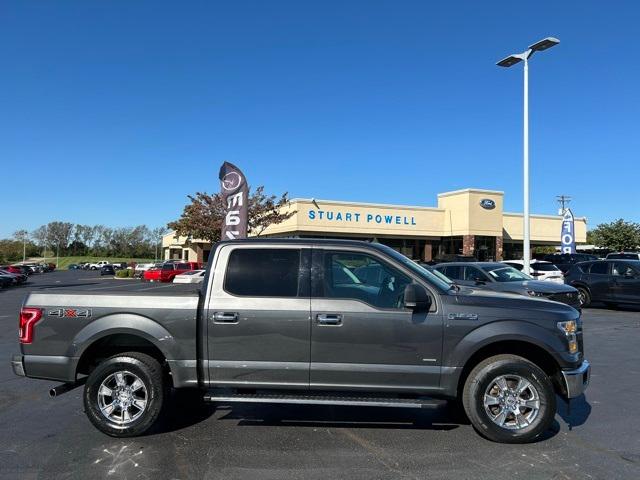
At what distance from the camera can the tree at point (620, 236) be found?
4912cm

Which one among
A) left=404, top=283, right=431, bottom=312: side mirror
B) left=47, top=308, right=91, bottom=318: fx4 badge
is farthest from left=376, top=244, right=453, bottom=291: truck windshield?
left=47, top=308, right=91, bottom=318: fx4 badge

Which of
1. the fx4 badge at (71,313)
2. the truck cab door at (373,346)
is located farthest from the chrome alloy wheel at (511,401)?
the fx4 badge at (71,313)

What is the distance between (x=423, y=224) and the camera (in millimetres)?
41906

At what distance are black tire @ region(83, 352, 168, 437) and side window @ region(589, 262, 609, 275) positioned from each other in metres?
16.0

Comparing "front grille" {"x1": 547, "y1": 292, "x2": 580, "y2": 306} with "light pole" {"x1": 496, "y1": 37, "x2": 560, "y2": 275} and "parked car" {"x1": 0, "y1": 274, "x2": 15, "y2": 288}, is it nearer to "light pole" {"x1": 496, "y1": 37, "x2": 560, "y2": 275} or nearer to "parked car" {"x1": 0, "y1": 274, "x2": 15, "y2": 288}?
"light pole" {"x1": 496, "y1": 37, "x2": 560, "y2": 275}

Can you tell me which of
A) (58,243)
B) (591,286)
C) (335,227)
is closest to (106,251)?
(58,243)

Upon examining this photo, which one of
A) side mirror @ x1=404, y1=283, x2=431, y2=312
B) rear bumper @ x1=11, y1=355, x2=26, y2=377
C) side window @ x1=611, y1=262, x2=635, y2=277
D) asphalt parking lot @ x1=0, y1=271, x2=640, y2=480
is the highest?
side window @ x1=611, y1=262, x2=635, y2=277

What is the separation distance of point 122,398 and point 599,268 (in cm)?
1633

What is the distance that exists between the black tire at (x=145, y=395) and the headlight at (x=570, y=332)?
381cm

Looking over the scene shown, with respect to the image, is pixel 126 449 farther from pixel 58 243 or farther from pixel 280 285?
pixel 58 243

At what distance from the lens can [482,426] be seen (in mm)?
4930

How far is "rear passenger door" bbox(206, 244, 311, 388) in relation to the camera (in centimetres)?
500

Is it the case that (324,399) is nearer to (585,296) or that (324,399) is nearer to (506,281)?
(506,281)

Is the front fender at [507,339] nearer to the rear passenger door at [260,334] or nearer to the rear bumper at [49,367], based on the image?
the rear passenger door at [260,334]
